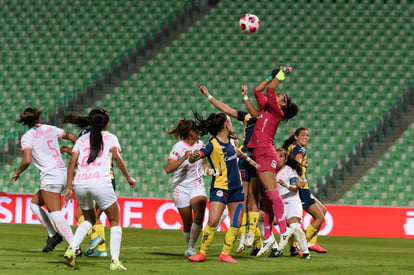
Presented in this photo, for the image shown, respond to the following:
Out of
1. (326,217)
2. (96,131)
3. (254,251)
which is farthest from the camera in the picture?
(326,217)

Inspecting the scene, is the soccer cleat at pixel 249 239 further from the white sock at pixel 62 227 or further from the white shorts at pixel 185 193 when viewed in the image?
the white sock at pixel 62 227

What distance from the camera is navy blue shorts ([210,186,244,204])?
9.42m

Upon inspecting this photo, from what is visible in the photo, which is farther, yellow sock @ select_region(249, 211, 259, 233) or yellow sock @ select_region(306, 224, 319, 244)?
yellow sock @ select_region(306, 224, 319, 244)

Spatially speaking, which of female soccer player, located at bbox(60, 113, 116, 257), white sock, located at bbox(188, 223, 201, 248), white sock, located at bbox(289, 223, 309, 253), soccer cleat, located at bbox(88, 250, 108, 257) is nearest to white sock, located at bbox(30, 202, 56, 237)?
female soccer player, located at bbox(60, 113, 116, 257)

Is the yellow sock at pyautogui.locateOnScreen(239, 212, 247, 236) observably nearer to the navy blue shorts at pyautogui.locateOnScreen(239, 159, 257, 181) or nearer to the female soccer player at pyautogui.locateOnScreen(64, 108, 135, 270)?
the navy blue shorts at pyautogui.locateOnScreen(239, 159, 257, 181)

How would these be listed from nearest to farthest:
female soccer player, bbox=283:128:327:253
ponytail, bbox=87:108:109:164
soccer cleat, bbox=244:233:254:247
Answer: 1. ponytail, bbox=87:108:109:164
2. soccer cleat, bbox=244:233:254:247
3. female soccer player, bbox=283:128:327:253

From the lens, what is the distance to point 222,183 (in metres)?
9.46

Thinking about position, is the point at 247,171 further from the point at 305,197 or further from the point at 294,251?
the point at 305,197

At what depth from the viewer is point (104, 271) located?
27.1ft

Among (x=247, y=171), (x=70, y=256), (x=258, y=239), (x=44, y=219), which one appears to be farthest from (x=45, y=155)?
(x=258, y=239)

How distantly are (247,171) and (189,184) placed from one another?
879 mm

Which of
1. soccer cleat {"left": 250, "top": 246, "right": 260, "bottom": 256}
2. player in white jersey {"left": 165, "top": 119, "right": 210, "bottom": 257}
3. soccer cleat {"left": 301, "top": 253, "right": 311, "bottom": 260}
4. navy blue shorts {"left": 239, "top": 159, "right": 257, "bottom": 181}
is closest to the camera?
player in white jersey {"left": 165, "top": 119, "right": 210, "bottom": 257}

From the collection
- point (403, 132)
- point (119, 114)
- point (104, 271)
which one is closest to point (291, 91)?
point (403, 132)

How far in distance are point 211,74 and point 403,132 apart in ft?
20.4
